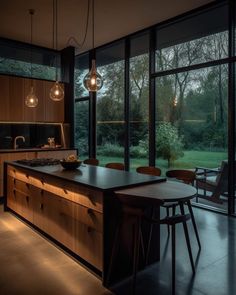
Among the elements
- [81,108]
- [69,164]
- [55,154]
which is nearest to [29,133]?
[55,154]

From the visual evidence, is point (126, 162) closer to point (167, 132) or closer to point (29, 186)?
point (167, 132)

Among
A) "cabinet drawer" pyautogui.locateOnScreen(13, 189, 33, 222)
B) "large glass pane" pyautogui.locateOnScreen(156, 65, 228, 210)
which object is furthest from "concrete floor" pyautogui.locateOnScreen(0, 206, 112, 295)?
"large glass pane" pyautogui.locateOnScreen(156, 65, 228, 210)

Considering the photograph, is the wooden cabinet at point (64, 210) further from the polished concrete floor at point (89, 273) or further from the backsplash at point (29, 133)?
the backsplash at point (29, 133)

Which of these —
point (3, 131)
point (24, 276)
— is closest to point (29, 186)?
point (24, 276)

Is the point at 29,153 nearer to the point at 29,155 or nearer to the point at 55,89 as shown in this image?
the point at 29,155

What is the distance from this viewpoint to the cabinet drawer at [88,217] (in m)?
2.57

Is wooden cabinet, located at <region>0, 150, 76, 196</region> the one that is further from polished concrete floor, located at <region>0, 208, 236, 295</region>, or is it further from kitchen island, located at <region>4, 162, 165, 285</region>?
polished concrete floor, located at <region>0, 208, 236, 295</region>

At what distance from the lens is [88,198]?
106 inches

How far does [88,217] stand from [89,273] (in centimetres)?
53

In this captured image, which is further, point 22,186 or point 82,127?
point 82,127

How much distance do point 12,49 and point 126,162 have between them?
11.9ft

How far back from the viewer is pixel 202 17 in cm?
483

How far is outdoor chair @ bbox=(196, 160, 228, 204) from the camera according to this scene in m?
4.59

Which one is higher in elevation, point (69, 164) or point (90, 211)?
point (69, 164)
